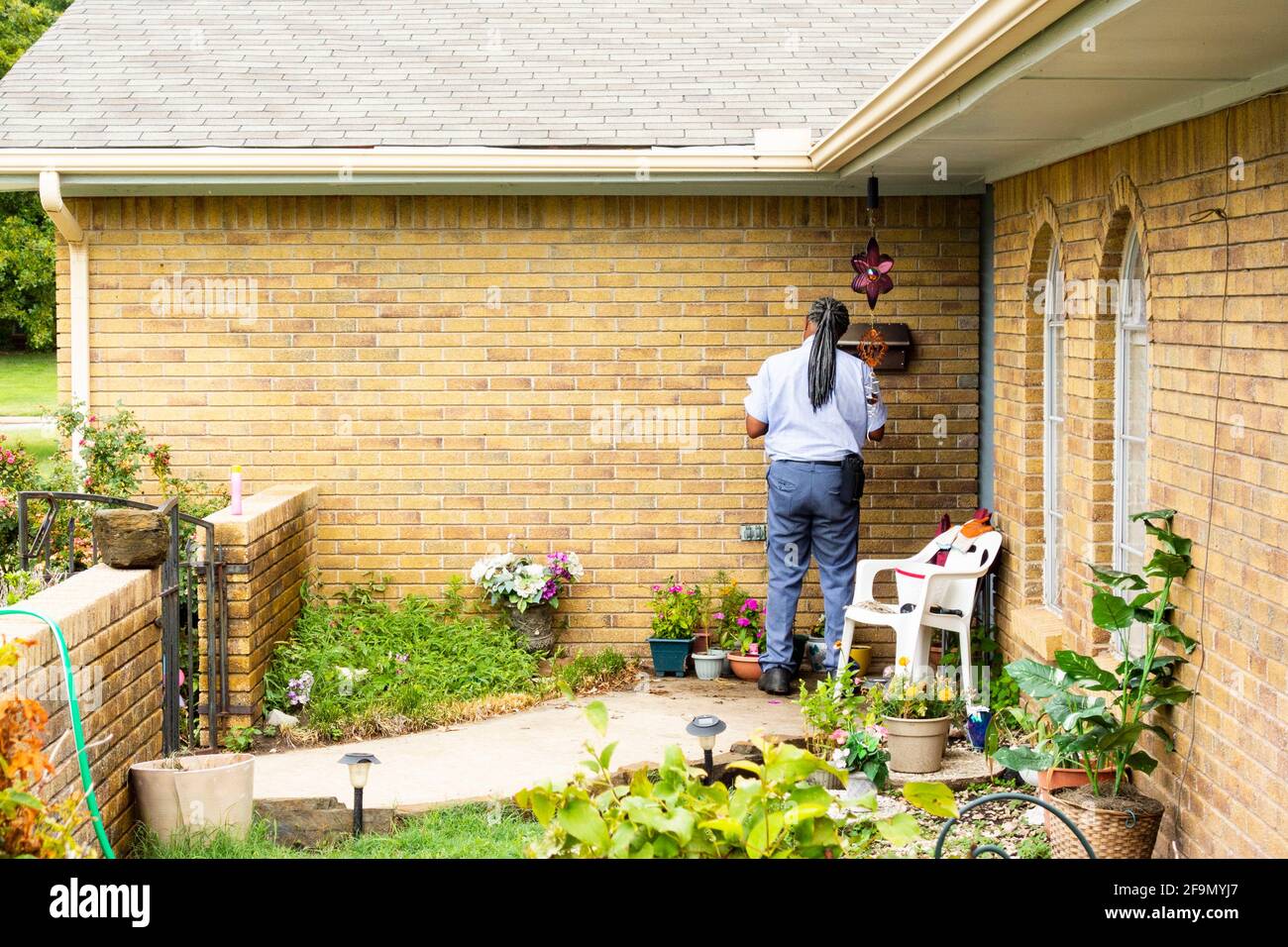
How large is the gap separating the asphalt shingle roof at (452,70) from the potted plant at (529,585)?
2436 mm

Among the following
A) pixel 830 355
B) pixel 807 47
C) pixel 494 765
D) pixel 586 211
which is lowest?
pixel 494 765

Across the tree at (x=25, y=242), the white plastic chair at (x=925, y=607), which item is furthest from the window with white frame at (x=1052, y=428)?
the tree at (x=25, y=242)

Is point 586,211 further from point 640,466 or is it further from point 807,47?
point 807,47

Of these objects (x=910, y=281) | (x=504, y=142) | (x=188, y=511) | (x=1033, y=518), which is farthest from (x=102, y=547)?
(x=910, y=281)

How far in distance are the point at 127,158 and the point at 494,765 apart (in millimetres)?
4015

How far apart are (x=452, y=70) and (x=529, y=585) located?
358 centimetres

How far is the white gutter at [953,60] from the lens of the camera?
12.6 feet

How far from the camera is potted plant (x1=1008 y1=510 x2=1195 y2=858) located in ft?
16.8

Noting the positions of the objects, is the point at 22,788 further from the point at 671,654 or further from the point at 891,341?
the point at 891,341

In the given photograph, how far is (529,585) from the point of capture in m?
8.53

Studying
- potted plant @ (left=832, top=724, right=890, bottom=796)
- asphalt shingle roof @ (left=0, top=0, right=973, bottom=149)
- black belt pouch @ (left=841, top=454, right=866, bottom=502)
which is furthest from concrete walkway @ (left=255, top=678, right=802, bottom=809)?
asphalt shingle roof @ (left=0, top=0, right=973, bottom=149)

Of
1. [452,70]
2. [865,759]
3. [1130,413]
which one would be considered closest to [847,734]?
[865,759]

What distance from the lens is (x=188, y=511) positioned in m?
8.59
